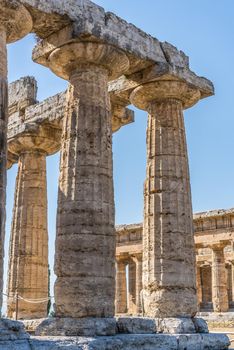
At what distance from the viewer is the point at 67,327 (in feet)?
50.2

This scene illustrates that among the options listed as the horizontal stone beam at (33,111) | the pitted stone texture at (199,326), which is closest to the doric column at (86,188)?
the pitted stone texture at (199,326)

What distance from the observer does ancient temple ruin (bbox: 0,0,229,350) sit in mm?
15570

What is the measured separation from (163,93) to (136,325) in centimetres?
842

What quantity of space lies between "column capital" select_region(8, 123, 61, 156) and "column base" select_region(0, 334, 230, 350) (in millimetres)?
11394

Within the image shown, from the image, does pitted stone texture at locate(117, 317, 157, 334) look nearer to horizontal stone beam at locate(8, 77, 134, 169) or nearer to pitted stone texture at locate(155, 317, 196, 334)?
pitted stone texture at locate(155, 317, 196, 334)

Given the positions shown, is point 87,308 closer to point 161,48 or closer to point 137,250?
point 161,48

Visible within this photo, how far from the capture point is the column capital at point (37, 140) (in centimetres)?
2436

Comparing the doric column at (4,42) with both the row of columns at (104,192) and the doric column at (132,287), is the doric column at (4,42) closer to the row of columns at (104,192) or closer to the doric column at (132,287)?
the row of columns at (104,192)

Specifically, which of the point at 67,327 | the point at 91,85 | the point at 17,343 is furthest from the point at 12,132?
the point at 17,343

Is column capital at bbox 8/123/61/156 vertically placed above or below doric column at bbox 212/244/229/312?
above

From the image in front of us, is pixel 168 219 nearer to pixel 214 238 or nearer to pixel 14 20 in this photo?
pixel 14 20

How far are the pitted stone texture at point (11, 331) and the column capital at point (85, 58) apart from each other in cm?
844

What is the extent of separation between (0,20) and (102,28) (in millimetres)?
3543

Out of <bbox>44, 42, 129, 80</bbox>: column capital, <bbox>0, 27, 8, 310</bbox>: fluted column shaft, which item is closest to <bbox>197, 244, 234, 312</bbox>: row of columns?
<bbox>44, 42, 129, 80</bbox>: column capital
